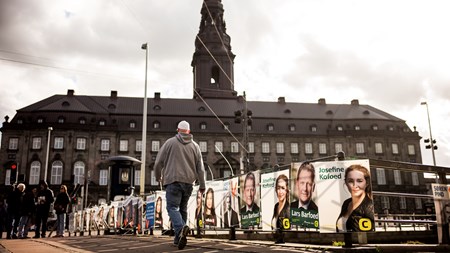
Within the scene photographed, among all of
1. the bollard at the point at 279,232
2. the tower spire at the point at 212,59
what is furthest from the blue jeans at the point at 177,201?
the tower spire at the point at 212,59

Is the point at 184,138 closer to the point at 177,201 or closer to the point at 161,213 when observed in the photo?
the point at 177,201

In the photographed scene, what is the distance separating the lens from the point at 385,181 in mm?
71500

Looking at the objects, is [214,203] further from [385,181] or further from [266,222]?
[385,181]

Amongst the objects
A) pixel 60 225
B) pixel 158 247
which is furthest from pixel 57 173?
pixel 158 247

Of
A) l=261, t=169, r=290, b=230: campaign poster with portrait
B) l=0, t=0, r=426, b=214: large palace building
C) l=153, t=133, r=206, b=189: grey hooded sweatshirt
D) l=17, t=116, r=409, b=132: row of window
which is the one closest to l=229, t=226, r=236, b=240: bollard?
l=261, t=169, r=290, b=230: campaign poster with portrait

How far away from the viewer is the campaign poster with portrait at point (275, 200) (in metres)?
8.09

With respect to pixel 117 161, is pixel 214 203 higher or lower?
lower

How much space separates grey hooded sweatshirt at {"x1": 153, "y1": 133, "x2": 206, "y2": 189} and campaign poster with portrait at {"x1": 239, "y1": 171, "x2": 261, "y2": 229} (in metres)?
1.83

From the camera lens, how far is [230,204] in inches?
400

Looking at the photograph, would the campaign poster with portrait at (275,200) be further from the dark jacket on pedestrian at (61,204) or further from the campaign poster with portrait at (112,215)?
the campaign poster with portrait at (112,215)

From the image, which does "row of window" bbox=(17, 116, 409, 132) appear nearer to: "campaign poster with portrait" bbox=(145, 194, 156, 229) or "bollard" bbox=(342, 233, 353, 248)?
"campaign poster with portrait" bbox=(145, 194, 156, 229)

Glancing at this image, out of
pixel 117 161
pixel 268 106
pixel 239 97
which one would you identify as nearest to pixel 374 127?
pixel 268 106

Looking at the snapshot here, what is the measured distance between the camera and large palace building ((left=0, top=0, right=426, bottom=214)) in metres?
64.8

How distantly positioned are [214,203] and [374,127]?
223ft
